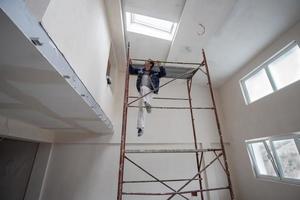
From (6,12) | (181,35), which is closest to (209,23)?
(181,35)

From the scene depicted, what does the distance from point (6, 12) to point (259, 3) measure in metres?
2.91

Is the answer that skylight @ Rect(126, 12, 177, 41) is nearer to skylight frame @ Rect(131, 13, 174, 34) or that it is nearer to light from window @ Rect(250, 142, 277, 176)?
skylight frame @ Rect(131, 13, 174, 34)

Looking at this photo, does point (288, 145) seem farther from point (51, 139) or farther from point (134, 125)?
point (51, 139)

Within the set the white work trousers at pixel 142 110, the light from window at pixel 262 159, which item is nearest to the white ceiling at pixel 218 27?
the white work trousers at pixel 142 110

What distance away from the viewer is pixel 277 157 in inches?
109

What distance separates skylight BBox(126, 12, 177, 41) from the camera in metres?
2.87

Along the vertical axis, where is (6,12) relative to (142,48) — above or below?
below

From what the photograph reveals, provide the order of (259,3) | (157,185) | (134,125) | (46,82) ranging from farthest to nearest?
(134,125), (157,185), (259,3), (46,82)

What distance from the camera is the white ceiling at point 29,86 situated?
30.0 inches

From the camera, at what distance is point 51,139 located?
3.24 m

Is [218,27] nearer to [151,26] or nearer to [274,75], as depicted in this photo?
[151,26]

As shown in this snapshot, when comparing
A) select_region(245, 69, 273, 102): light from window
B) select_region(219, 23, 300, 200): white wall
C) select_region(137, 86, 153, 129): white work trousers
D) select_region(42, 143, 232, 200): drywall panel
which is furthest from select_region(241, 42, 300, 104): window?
select_region(137, 86, 153, 129): white work trousers

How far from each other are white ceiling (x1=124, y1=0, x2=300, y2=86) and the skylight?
99 millimetres

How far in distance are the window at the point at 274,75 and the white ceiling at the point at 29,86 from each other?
325 centimetres
